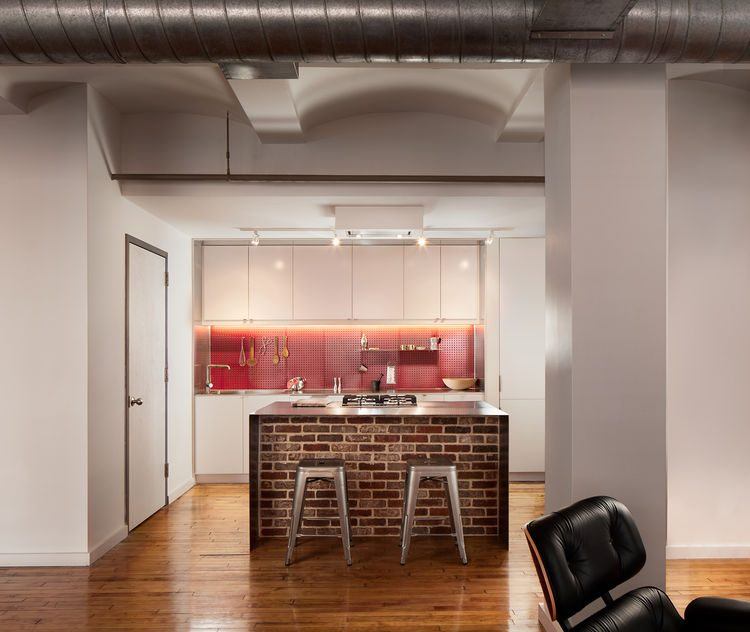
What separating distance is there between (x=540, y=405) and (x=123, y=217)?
447 cm

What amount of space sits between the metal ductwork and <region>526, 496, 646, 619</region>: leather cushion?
181 cm

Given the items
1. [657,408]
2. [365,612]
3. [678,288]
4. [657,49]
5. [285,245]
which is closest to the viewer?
[657,49]

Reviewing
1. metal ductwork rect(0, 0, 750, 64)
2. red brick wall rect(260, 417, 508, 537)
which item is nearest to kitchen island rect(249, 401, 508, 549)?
red brick wall rect(260, 417, 508, 537)

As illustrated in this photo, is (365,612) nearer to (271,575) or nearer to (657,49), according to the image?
(271,575)

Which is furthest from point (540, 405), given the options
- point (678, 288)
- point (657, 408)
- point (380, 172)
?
point (657, 408)

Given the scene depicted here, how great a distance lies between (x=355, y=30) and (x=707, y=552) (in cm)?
396

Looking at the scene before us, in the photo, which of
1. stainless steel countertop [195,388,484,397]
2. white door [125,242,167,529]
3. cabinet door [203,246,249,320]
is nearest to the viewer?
white door [125,242,167,529]

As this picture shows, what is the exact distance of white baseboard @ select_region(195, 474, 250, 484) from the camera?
6137 mm

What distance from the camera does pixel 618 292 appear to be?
106 inches

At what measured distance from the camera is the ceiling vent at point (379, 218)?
472cm

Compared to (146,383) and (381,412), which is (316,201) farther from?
(146,383)

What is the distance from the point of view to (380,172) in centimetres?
450

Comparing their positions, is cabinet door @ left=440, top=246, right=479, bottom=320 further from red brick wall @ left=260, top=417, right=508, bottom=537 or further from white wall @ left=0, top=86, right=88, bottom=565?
white wall @ left=0, top=86, right=88, bottom=565

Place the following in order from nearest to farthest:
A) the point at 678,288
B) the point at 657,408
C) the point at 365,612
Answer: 1. the point at 657,408
2. the point at 365,612
3. the point at 678,288
